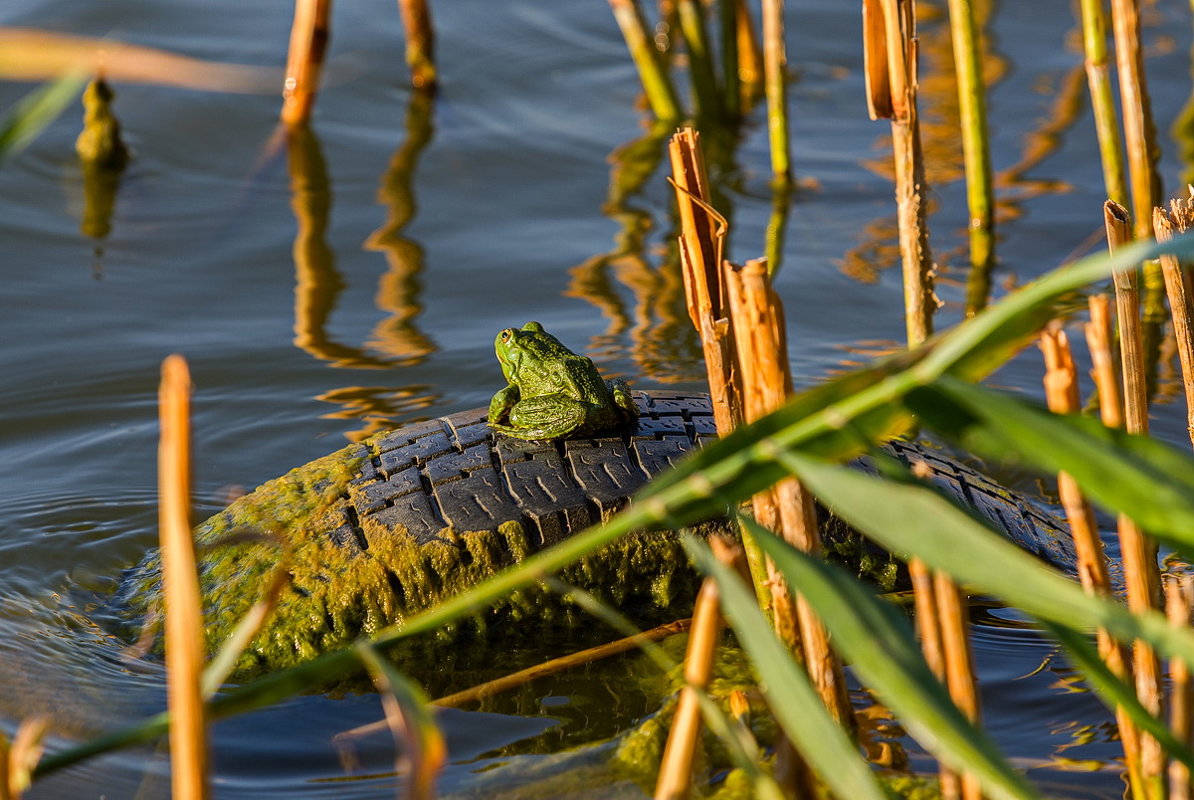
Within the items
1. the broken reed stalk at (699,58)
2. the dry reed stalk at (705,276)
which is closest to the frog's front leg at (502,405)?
the dry reed stalk at (705,276)

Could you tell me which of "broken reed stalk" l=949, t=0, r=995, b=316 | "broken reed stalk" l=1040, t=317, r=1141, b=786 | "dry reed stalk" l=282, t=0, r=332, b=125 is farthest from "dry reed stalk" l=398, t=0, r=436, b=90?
"broken reed stalk" l=1040, t=317, r=1141, b=786

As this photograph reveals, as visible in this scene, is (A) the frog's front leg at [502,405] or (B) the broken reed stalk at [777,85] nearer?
(A) the frog's front leg at [502,405]

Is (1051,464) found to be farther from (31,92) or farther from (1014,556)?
(31,92)

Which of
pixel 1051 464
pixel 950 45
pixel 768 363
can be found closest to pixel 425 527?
pixel 768 363

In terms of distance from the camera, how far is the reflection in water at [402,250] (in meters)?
4.98

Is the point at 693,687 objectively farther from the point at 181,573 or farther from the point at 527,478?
the point at 527,478

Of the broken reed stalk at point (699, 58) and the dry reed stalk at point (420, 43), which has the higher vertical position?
the dry reed stalk at point (420, 43)

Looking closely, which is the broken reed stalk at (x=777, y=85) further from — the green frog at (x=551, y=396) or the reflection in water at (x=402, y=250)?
the green frog at (x=551, y=396)

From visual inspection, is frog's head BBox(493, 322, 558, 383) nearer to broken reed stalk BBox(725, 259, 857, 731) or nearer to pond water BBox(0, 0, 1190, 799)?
pond water BBox(0, 0, 1190, 799)

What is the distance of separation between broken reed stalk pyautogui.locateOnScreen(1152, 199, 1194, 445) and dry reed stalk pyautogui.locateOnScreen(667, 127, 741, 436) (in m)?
0.95

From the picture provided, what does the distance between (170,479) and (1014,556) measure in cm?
97

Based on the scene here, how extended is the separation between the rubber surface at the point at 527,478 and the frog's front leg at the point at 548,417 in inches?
2.0

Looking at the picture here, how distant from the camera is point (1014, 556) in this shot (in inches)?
54.4

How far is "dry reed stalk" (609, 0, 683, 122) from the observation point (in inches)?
228
